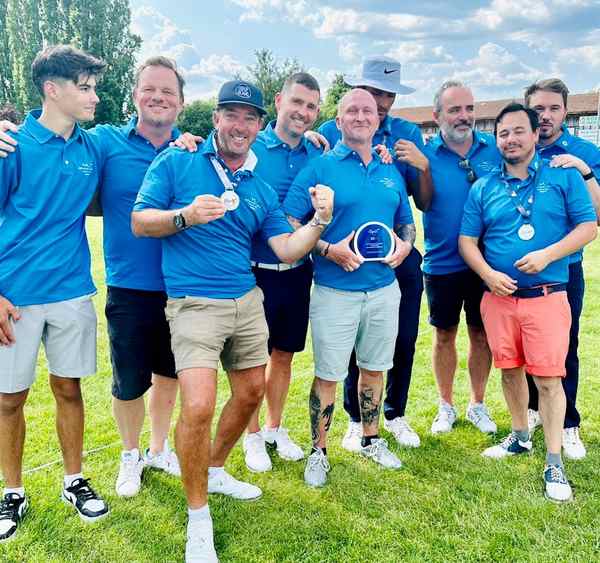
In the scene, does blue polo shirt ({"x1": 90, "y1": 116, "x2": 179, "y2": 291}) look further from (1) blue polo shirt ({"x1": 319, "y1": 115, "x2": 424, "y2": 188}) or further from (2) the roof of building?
(2) the roof of building

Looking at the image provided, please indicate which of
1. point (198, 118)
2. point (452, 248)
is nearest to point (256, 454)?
Result: point (452, 248)

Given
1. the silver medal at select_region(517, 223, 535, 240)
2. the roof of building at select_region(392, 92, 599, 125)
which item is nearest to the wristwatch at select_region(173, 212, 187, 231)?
the silver medal at select_region(517, 223, 535, 240)

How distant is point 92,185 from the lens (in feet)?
11.5

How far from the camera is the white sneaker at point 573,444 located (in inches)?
167

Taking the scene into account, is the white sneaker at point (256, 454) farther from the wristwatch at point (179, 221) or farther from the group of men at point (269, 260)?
the wristwatch at point (179, 221)

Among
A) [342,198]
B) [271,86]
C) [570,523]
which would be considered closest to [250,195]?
[342,198]

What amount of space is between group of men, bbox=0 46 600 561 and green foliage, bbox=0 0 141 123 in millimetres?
41131

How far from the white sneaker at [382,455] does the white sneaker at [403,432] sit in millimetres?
255

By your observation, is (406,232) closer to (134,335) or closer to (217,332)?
(217,332)

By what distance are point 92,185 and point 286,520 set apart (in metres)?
2.34

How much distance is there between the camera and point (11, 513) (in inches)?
137

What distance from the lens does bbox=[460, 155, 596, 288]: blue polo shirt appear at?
3824mm

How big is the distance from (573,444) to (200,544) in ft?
9.22

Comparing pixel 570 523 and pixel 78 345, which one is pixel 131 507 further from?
pixel 570 523
